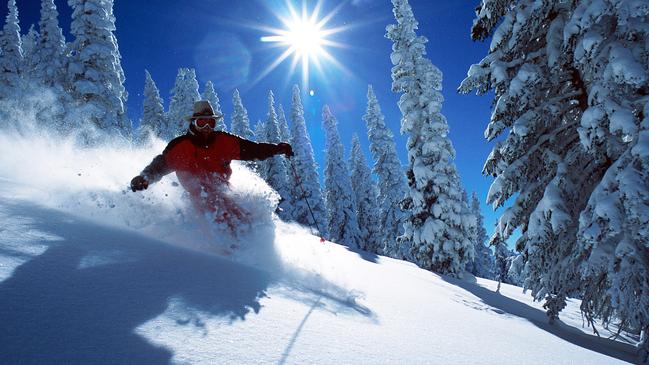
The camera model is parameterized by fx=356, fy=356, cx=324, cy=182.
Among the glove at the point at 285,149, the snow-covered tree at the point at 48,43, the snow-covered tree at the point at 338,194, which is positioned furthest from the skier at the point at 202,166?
the snow-covered tree at the point at 338,194

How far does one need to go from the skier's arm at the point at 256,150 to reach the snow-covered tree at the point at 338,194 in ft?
99.7

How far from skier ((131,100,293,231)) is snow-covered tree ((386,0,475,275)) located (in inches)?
586

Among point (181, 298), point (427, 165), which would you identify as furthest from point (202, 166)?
point (427, 165)

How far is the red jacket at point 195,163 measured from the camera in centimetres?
552

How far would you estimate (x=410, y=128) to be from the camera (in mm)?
19312

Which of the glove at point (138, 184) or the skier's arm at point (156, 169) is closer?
the glove at point (138, 184)

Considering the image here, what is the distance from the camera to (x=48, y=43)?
28.8 m

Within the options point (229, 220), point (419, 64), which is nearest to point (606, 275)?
point (229, 220)

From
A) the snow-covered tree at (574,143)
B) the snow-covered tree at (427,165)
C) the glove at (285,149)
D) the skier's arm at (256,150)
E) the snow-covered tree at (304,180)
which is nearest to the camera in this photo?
the snow-covered tree at (574,143)

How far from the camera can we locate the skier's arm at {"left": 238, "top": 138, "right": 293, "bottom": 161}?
6.38m

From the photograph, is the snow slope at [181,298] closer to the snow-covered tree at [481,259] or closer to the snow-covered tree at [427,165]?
the snow-covered tree at [427,165]

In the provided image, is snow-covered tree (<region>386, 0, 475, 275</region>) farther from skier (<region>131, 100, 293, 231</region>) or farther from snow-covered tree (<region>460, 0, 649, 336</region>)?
skier (<region>131, 100, 293, 231</region>)

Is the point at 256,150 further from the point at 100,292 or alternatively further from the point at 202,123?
the point at 100,292

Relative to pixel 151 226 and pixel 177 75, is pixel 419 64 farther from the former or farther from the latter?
pixel 177 75
